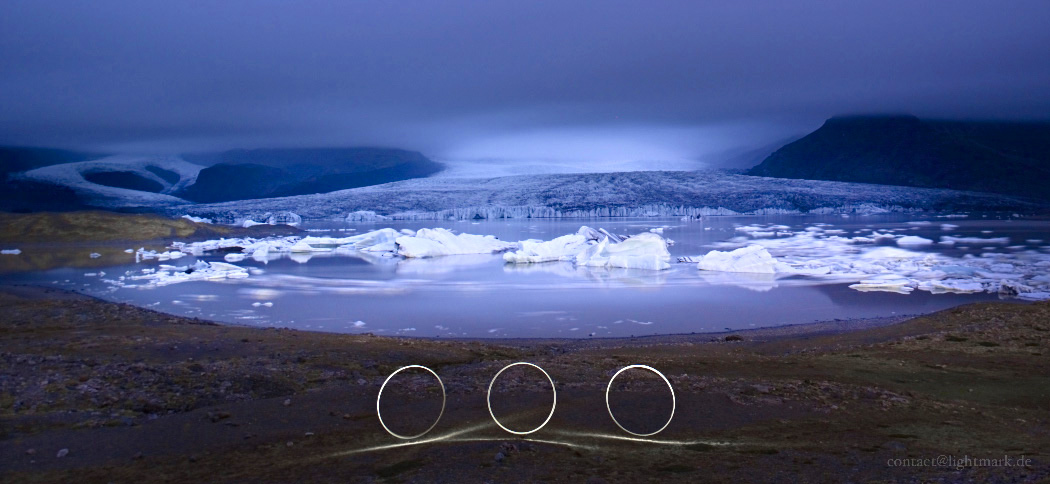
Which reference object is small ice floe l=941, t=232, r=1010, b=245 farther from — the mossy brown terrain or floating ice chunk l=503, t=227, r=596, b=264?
the mossy brown terrain

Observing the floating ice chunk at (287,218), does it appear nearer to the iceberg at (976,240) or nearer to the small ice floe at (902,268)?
the small ice floe at (902,268)

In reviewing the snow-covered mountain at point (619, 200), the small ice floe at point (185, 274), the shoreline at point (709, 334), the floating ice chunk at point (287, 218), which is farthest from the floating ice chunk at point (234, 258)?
the snow-covered mountain at point (619, 200)

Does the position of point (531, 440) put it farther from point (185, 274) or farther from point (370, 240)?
point (370, 240)

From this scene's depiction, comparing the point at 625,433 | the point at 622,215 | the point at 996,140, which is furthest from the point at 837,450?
the point at 996,140

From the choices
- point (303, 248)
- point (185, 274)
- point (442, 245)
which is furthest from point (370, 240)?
point (185, 274)

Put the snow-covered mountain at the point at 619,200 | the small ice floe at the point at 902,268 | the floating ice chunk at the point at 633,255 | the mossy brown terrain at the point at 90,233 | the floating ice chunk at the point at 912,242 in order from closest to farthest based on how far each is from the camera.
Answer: the small ice floe at the point at 902,268, the floating ice chunk at the point at 633,255, the floating ice chunk at the point at 912,242, the mossy brown terrain at the point at 90,233, the snow-covered mountain at the point at 619,200

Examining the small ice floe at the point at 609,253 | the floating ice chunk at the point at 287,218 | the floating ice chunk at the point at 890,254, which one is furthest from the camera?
the floating ice chunk at the point at 287,218

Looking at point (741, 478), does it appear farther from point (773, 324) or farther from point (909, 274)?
point (909, 274)
